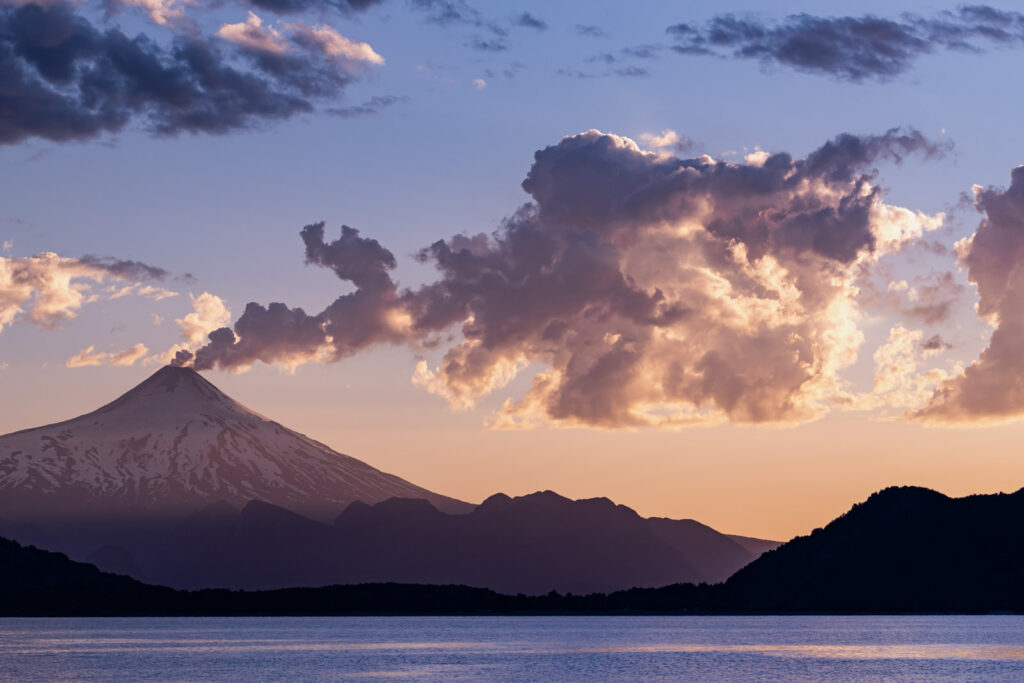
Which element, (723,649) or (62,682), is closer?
(62,682)

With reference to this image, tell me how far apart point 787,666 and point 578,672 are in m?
23.5

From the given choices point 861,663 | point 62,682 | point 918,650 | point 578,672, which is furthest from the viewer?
point 918,650

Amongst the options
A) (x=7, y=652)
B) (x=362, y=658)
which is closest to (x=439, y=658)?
(x=362, y=658)

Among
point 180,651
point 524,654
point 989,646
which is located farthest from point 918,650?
point 180,651

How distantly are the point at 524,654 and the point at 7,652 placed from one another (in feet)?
214

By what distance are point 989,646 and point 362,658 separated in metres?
83.3

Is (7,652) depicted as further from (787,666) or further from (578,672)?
(787,666)

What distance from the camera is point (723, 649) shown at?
195m

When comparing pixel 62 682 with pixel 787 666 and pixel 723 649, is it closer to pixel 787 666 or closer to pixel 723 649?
pixel 787 666

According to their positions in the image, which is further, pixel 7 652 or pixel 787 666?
pixel 7 652

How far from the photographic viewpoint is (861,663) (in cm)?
15700

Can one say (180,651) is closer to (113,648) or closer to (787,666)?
(113,648)

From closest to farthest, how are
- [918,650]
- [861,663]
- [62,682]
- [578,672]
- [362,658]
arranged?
[62,682] < [578,672] < [861,663] < [362,658] < [918,650]

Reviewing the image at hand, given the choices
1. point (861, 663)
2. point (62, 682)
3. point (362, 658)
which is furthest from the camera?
point (362, 658)
